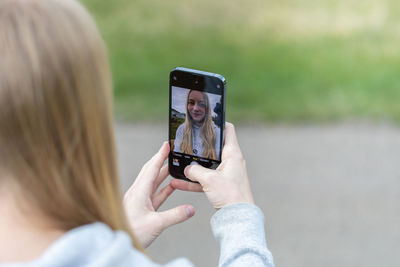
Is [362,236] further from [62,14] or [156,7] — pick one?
[156,7]

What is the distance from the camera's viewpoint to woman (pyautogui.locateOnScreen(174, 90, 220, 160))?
4.42ft

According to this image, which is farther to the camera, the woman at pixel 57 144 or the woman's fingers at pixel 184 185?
the woman's fingers at pixel 184 185

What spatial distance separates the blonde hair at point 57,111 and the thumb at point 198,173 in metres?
0.38

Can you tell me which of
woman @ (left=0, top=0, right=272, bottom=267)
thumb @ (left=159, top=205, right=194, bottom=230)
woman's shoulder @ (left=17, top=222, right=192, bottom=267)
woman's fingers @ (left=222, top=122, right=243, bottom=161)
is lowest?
thumb @ (left=159, top=205, right=194, bottom=230)

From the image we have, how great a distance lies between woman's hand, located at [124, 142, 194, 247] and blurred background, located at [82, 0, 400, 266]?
175 centimetres

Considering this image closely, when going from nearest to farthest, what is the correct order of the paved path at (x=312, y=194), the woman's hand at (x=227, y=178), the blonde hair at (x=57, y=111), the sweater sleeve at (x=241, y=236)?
the blonde hair at (x=57, y=111)
the sweater sleeve at (x=241, y=236)
the woman's hand at (x=227, y=178)
the paved path at (x=312, y=194)

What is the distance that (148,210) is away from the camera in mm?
1268

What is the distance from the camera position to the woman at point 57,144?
794mm

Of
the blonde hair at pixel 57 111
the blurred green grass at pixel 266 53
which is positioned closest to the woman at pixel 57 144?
the blonde hair at pixel 57 111

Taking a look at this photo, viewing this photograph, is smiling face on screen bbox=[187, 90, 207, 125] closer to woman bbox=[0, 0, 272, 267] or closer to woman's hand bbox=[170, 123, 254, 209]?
woman's hand bbox=[170, 123, 254, 209]

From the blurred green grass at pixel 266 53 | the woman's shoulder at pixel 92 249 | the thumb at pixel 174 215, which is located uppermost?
the woman's shoulder at pixel 92 249

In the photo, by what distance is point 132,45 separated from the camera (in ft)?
16.7

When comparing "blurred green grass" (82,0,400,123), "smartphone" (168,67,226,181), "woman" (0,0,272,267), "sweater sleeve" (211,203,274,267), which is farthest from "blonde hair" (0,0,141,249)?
"blurred green grass" (82,0,400,123)

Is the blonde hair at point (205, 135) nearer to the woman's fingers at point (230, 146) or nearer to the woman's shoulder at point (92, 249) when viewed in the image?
the woman's fingers at point (230, 146)
